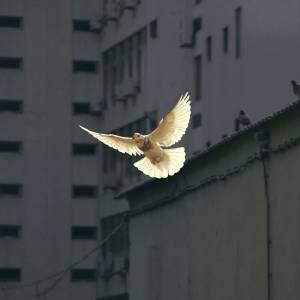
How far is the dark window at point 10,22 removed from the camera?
364 feet

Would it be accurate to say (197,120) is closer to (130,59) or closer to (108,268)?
(130,59)

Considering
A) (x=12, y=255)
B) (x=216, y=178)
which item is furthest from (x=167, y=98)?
(x=216, y=178)

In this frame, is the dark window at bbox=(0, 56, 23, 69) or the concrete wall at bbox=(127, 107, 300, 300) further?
the dark window at bbox=(0, 56, 23, 69)

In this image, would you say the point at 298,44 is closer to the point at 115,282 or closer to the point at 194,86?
the point at 194,86

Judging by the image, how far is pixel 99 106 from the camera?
10894cm

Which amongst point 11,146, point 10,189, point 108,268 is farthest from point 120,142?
point 11,146

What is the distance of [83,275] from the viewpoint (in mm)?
111438

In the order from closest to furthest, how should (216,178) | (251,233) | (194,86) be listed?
(251,233) → (216,178) → (194,86)

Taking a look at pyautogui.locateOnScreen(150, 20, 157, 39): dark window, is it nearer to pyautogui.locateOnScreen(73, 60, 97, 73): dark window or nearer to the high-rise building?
the high-rise building

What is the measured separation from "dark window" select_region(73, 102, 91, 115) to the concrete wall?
48.7 metres

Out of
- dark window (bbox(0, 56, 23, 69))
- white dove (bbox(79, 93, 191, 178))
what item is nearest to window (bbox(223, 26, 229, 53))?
dark window (bbox(0, 56, 23, 69))

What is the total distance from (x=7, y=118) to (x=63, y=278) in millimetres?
9700

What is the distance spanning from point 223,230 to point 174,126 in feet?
39.4

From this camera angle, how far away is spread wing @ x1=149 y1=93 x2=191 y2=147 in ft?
120
